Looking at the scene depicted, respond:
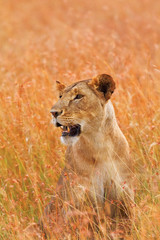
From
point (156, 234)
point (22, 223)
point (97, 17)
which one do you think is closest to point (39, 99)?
point (22, 223)

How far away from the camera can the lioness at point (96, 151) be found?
355cm

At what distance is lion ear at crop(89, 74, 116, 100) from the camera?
11.6 ft

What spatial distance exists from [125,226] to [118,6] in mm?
10580

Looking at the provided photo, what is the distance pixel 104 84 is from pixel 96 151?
0.52m

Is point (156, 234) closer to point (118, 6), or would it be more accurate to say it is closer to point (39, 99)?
point (39, 99)

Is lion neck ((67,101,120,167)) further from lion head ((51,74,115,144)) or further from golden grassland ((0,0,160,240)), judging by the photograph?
golden grassland ((0,0,160,240))

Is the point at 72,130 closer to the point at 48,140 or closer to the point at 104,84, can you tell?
the point at 104,84

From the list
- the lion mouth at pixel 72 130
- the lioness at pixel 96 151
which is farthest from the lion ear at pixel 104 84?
the lion mouth at pixel 72 130

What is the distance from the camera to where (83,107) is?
356cm

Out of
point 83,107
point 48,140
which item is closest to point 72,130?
point 83,107

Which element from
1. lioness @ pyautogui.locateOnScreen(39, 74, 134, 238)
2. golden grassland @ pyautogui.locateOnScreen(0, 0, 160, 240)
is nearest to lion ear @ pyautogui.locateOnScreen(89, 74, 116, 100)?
lioness @ pyautogui.locateOnScreen(39, 74, 134, 238)

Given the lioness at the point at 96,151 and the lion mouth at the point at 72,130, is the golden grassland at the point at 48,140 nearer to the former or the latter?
the lioness at the point at 96,151

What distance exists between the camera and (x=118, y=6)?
13.4 metres

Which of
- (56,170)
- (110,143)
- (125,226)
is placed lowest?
(125,226)
